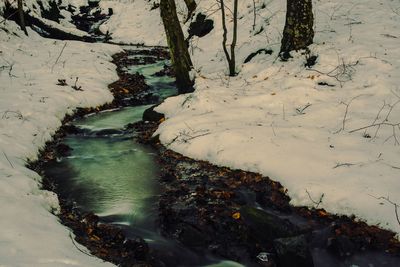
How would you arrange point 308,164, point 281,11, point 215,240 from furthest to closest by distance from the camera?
1. point 281,11
2. point 308,164
3. point 215,240

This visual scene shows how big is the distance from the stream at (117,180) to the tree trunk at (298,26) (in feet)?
13.4

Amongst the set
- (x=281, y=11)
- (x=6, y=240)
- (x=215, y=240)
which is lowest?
(x=215, y=240)

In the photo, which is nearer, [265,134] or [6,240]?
[6,240]

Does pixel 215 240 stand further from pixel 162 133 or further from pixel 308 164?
pixel 162 133

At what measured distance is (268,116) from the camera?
788cm

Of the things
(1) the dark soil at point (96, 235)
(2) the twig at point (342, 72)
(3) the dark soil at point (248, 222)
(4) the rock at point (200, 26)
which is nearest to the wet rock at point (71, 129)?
(1) the dark soil at point (96, 235)

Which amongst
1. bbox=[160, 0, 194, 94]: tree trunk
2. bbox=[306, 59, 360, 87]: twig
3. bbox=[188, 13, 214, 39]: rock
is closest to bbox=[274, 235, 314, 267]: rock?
bbox=[306, 59, 360, 87]: twig

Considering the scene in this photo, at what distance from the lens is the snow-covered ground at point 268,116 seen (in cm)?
503

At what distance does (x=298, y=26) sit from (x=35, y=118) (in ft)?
20.5

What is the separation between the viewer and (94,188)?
6355mm

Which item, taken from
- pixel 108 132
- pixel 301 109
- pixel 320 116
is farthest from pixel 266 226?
pixel 108 132

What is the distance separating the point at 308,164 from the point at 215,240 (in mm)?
1886

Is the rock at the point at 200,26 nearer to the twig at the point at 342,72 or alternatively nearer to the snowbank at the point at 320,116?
the snowbank at the point at 320,116

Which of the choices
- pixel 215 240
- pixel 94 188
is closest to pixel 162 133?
pixel 94 188
